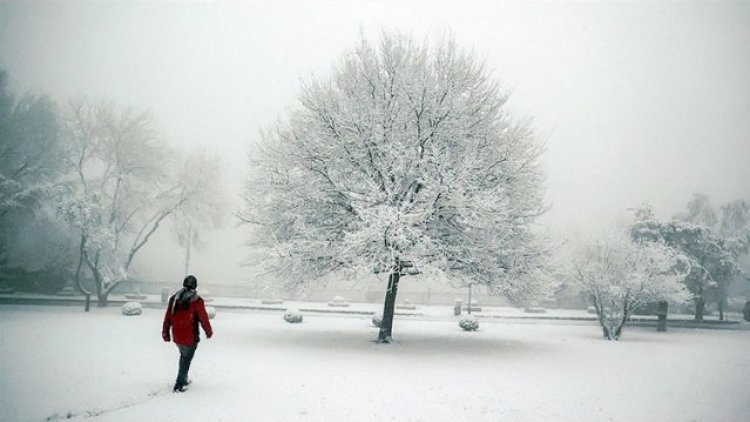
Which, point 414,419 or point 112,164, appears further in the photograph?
point 112,164

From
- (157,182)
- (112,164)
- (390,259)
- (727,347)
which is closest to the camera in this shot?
(390,259)

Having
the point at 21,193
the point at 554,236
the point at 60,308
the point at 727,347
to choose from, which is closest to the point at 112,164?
the point at 21,193

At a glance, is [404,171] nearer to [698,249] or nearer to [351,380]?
[351,380]

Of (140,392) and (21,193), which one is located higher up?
(21,193)

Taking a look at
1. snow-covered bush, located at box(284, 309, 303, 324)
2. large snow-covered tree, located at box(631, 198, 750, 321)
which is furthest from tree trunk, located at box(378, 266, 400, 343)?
large snow-covered tree, located at box(631, 198, 750, 321)

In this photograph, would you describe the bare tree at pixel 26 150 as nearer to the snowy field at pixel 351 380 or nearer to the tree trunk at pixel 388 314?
the snowy field at pixel 351 380

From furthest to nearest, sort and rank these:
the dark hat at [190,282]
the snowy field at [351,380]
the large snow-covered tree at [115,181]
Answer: the large snow-covered tree at [115,181], the dark hat at [190,282], the snowy field at [351,380]

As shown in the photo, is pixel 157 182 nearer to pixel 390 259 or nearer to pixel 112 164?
pixel 112 164

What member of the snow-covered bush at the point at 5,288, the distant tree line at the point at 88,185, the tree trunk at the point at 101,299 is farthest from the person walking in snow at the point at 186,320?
the snow-covered bush at the point at 5,288

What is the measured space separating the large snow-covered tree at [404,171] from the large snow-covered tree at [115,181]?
1864 centimetres

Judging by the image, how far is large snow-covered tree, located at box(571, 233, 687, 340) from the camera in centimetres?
2409

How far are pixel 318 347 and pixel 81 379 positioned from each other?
7.98 metres

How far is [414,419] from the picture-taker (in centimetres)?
800

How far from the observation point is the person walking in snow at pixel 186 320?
8.82 m
